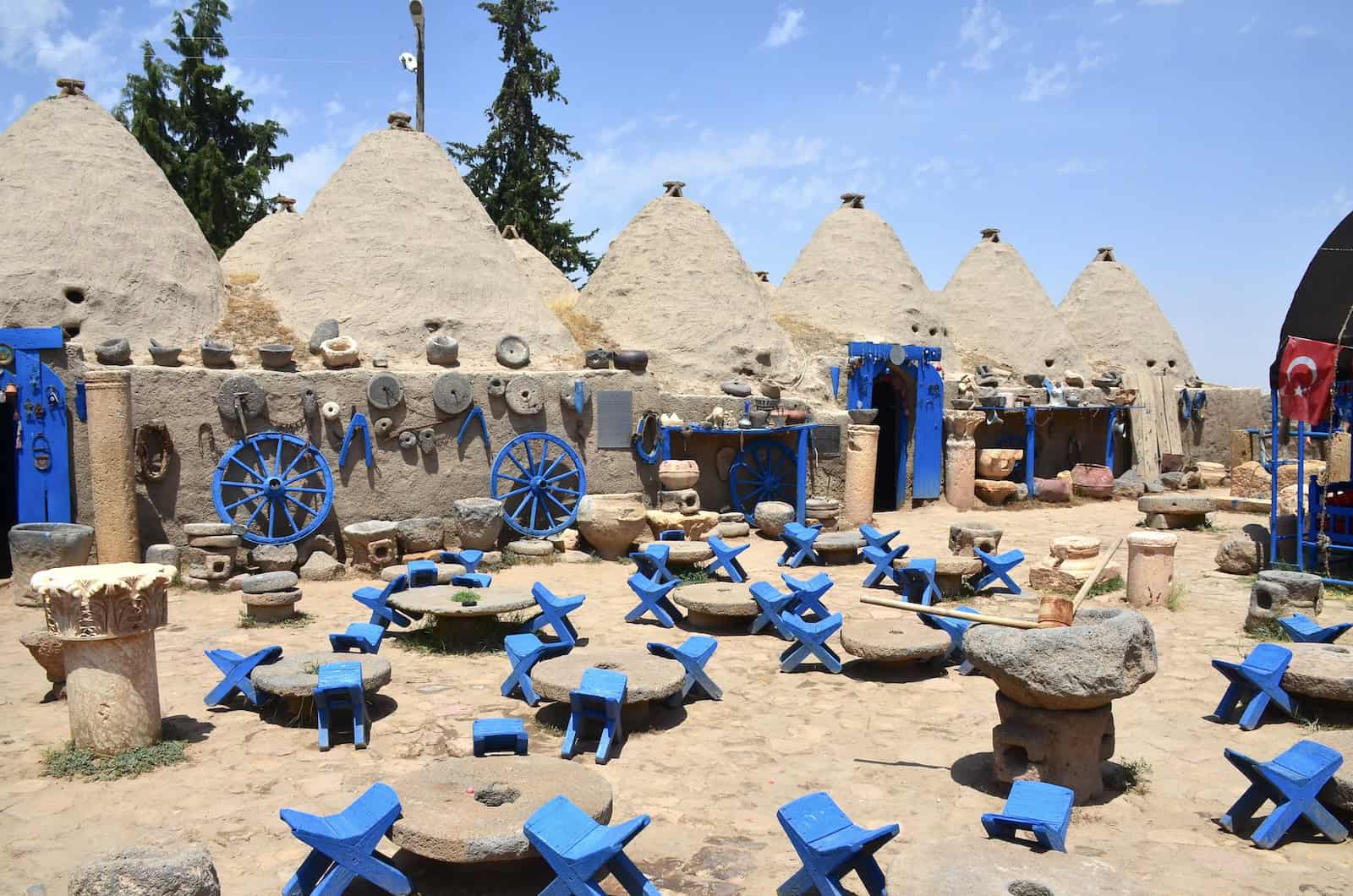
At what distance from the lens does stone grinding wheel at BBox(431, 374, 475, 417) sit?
11789mm

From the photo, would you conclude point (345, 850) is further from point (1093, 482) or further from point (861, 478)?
point (1093, 482)

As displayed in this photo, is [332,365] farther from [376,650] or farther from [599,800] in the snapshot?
[599,800]

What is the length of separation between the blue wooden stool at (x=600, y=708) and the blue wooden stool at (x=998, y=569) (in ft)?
17.1

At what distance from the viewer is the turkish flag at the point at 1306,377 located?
954cm

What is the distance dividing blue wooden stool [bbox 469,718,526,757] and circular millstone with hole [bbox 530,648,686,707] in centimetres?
74

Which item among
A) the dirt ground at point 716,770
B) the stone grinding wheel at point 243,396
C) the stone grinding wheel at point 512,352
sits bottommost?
the dirt ground at point 716,770

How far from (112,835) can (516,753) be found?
1979 mm

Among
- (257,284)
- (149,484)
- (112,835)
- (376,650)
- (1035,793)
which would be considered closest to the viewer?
(1035,793)

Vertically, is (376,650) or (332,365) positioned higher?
(332,365)

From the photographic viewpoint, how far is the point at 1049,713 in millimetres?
4938

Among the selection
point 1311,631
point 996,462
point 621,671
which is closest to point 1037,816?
Result: point 621,671

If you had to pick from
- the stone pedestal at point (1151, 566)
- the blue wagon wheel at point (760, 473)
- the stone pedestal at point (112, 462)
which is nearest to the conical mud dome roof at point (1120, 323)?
the blue wagon wheel at point (760, 473)

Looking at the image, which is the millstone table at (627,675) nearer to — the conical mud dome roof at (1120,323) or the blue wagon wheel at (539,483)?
the blue wagon wheel at (539,483)

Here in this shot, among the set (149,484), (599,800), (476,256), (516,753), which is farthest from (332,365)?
(599,800)
